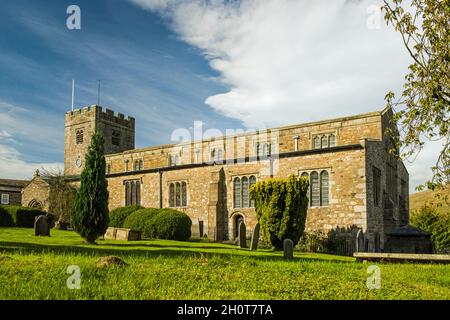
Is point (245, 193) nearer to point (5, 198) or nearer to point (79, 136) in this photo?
point (79, 136)

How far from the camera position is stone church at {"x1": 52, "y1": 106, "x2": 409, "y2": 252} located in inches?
866

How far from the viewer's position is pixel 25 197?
37188mm

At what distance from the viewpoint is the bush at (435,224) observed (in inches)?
1312

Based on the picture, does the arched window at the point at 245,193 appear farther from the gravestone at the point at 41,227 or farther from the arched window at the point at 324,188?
the gravestone at the point at 41,227

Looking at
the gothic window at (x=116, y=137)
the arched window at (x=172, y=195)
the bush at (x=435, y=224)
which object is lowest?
the bush at (x=435, y=224)

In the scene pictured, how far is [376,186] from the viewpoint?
23391 mm

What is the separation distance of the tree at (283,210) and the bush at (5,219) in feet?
61.7

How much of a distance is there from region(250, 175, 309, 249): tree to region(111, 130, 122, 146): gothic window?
28.3m

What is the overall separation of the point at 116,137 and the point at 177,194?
19289 millimetres

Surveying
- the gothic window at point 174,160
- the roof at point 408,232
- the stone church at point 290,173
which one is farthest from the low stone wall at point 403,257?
the gothic window at point 174,160

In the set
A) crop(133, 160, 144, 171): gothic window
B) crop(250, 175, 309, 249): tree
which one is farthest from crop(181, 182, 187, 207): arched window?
crop(133, 160, 144, 171): gothic window
